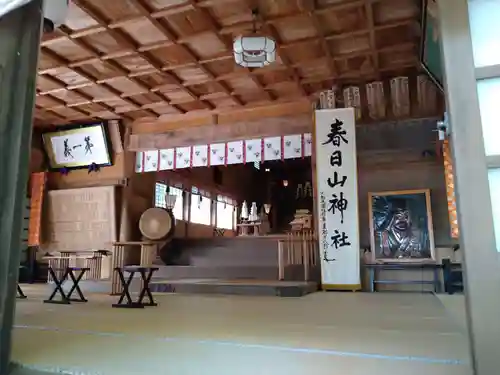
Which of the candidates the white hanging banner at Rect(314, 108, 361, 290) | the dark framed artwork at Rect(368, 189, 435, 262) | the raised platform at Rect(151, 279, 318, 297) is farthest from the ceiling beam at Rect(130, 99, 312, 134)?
the raised platform at Rect(151, 279, 318, 297)

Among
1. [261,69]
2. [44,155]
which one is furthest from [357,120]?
[44,155]

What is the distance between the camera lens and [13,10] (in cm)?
155

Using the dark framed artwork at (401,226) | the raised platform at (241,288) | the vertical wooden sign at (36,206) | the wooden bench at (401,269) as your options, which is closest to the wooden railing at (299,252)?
the raised platform at (241,288)

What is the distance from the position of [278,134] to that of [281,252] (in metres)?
2.36

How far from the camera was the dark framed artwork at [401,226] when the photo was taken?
6387 mm

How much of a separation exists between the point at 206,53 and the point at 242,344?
16.8 feet

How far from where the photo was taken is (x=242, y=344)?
1.88 m

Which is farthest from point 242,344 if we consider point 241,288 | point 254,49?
point 241,288

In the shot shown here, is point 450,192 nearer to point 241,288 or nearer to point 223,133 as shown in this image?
point 241,288

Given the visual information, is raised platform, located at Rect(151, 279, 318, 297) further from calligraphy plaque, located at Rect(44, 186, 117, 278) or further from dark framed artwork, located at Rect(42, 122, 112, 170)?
dark framed artwork, located at Rect(42, 122, 112, 170)

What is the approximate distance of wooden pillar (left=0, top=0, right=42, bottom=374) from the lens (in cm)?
148

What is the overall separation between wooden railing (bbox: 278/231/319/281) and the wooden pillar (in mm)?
5153

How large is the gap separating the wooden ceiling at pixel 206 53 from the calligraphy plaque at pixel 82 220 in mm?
1812

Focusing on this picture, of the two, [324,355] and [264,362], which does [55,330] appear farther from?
[324,355]
